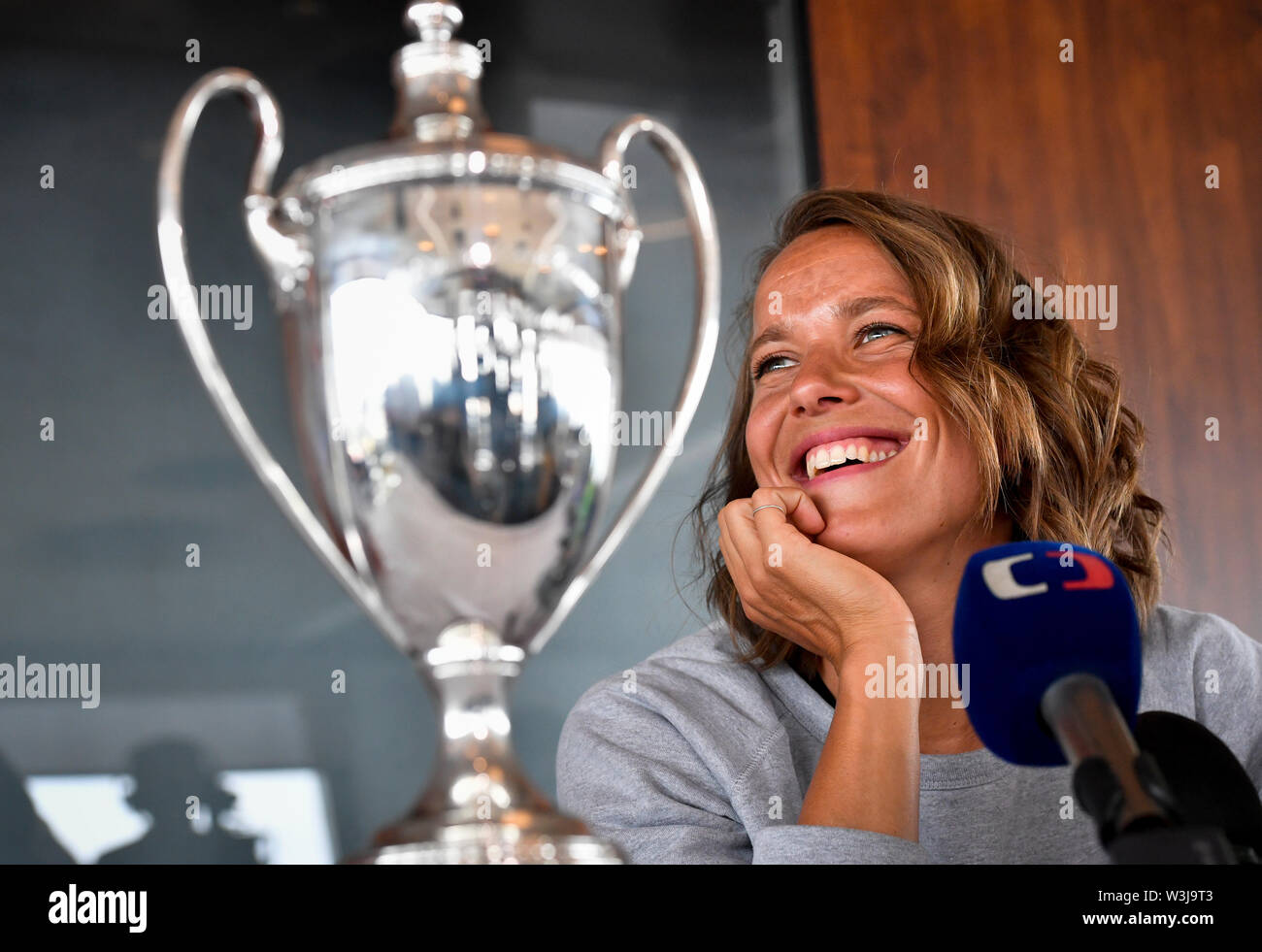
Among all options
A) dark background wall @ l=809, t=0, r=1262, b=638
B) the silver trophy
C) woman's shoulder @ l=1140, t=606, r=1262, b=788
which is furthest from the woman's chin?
dark background wall @ l=809, t=0, r=1262, b=638

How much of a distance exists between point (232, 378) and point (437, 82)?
207cm

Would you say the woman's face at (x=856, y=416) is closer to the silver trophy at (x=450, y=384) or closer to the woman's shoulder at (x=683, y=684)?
the woman's shoulder at (x=683, y=684)

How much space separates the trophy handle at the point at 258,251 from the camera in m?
0.44

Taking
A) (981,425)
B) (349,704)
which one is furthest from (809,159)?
(981,425)

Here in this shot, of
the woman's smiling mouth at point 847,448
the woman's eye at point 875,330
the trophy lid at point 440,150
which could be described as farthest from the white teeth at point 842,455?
the trophy lid at point 440,150

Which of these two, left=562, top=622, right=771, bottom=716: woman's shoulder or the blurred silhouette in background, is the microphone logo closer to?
left=562, top=622, right=771, bottom=716: woman's shoulder

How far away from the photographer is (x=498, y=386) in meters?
0.43

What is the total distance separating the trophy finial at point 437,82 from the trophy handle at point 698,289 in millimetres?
51

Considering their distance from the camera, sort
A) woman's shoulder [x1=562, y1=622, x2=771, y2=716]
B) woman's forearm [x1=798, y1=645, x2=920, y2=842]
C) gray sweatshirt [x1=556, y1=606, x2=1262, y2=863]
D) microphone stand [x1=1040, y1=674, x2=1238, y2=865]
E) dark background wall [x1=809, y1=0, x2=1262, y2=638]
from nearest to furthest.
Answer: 1. microphone stand [x1=1040, y1=674, x2=1238, y2=865]
2. woman's forearm [x1=798, y1=645, x2=920, y2=842]
3. gray sweatshirt [x1=556, y1=606, x2=1262, y2=863]
4. woman's shoulder [x1=562, y1=622, x2=771, y2=716]
5. dark background wall [x1=809, y1=0, x2=1262, y2=638]

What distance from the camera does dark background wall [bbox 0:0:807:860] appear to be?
2.33 meters

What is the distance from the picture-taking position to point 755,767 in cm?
100

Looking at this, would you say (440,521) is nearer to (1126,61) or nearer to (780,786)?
(780,786)
